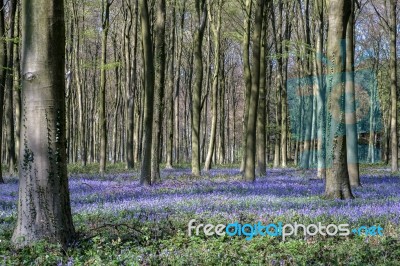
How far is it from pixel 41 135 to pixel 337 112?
6978 millimetres

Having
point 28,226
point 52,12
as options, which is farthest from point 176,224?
point 52,12

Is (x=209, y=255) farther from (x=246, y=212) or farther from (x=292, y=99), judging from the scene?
(x=292, y=99)

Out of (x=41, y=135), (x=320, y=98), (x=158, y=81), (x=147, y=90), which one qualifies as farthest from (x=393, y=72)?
(x=41, y=135)

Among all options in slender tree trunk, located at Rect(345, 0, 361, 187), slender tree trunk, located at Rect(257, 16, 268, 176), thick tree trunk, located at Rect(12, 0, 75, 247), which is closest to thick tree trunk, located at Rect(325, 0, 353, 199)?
slender tree trunk, located at Rect(345, 0, 361, 187)

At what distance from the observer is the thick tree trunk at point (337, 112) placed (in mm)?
9828

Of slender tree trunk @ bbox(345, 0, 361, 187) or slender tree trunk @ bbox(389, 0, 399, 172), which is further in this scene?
slender tree trunk @ bbox(389, 0, 399, 172)

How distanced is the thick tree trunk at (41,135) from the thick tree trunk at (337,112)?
6.39 metres

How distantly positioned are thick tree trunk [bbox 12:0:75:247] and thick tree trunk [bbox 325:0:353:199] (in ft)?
21.0

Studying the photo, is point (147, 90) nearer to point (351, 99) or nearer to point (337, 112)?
point (351, 99)

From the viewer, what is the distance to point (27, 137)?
5.40 meters

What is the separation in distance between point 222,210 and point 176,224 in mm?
1478

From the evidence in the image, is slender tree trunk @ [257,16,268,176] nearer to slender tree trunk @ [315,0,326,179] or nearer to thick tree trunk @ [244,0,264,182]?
slender tree trunk @ [315,0,326,179]

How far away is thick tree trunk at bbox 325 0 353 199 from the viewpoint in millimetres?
9828

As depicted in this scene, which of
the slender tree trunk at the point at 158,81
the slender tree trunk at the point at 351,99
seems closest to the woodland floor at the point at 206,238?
the slender tree trunk at the point at 351,99
